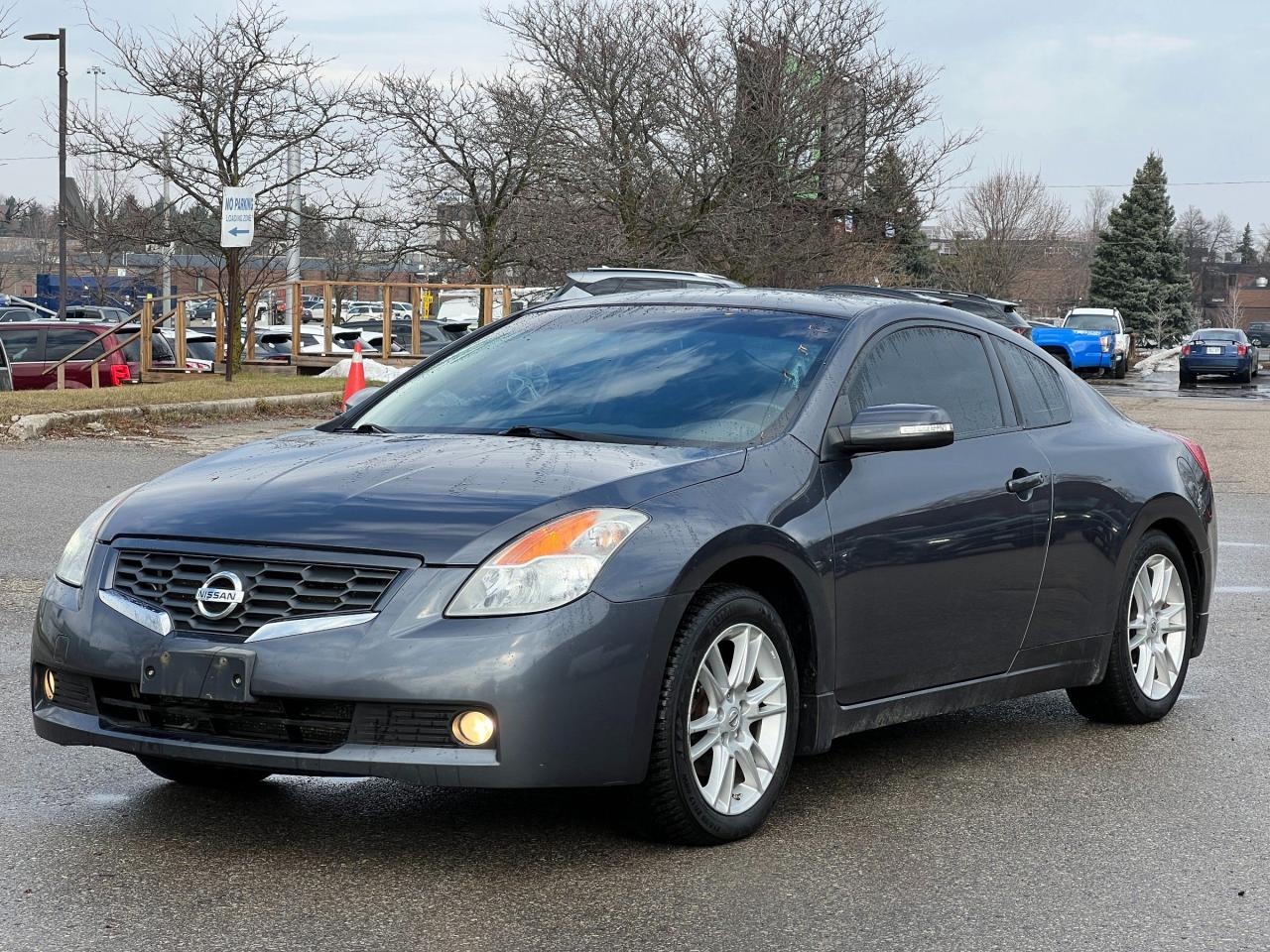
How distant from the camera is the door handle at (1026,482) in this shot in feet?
18.5

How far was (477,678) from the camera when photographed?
A: 13.4 feet

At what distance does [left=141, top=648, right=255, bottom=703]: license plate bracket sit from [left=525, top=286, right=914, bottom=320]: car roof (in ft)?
7.43

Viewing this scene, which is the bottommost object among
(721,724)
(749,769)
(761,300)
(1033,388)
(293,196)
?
(749,769)

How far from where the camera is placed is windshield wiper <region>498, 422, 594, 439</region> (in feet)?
16.8

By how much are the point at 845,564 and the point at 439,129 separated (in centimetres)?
3255

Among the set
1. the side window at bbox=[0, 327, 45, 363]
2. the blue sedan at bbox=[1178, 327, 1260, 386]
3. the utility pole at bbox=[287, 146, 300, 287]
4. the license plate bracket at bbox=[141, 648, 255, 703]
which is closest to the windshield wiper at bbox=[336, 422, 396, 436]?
the license plate bracket at bbox=[141, 648, 255, 703]

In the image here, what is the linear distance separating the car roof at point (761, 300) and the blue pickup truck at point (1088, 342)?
3694 cm

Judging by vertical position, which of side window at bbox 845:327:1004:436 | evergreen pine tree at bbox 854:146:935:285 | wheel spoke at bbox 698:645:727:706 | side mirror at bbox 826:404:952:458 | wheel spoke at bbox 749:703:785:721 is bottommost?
wheel spoke at bbox 749:703:785:721

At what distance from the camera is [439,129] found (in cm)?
3631

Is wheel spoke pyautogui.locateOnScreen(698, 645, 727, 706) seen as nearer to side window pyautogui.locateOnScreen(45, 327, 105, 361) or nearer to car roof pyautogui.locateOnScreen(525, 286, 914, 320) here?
car roof pyautogui.locateOnScreen(525, 286, 914, 320)

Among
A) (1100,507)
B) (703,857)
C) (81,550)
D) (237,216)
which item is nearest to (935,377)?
(1100,507)

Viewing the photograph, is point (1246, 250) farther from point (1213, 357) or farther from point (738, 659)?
point (738, 659)

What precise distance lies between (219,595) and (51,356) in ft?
76.1

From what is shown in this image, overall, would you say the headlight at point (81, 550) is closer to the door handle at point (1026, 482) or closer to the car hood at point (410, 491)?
the car hood at point (410, 491)
